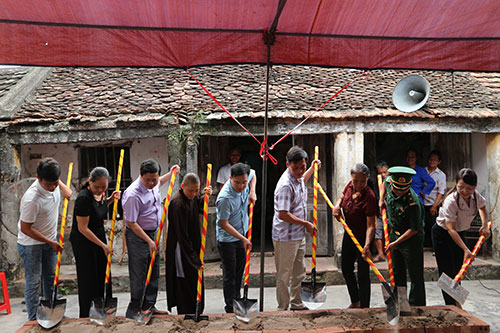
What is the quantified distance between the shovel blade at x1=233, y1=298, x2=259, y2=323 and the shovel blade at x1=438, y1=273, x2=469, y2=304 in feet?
6.24

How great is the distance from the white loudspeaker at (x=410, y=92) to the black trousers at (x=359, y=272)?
345 centimetres

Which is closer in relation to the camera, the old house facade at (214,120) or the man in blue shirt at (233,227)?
the man in blue shirt at (233,227)

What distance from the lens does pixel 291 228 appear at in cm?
475

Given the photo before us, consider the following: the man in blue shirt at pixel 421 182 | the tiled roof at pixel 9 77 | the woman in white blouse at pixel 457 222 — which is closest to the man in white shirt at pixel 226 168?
the man in blue shirt at pixel 421 182

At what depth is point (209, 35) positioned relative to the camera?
397cm

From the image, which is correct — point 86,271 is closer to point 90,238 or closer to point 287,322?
point 90,238

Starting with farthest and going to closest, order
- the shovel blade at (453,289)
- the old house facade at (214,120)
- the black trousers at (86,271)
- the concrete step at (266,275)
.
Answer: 1. the old house facade at (214,120)
2. the concrete step at (266,275)
3. the black trousers at (86,271)
4. the shovel blade at (453,289)

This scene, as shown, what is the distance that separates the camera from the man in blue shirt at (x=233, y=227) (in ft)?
15.3

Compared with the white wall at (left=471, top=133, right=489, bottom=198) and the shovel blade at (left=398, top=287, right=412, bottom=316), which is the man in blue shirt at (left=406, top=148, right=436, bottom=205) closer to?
the white wall at (left=471, top=133, right=489, bottom=198)

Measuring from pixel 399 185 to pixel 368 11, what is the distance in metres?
1.72

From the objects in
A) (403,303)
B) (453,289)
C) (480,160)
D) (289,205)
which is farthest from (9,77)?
(480,160)

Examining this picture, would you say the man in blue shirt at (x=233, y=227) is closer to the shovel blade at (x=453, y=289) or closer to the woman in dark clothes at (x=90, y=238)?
the woman in dark clothes at (x=90, y=238)

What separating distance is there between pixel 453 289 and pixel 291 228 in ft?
5.68

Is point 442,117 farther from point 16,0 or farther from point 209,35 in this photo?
point 16,0
